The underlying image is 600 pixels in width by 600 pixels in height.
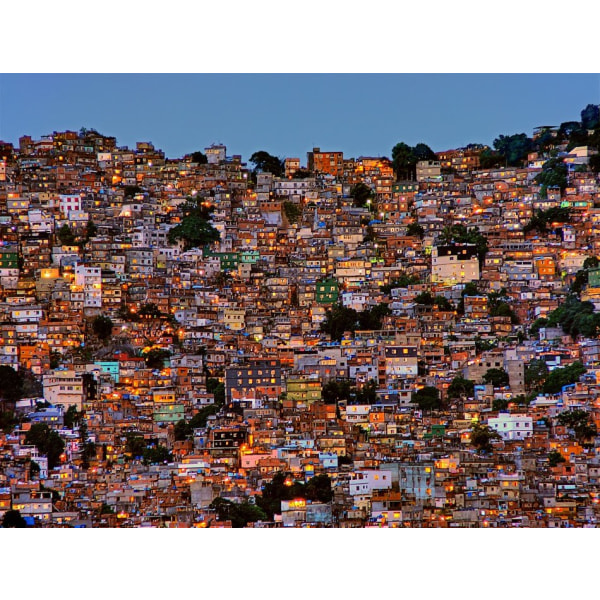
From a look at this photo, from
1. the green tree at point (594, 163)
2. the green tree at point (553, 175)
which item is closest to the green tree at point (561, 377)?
the green tree at point (553, 175)

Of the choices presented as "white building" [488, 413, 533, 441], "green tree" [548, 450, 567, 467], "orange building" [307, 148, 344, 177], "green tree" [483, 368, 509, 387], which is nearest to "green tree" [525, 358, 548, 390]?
"green tree" [483, 368, 509, 387]

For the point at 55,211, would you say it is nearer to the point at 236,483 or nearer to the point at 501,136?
the point at 501,136

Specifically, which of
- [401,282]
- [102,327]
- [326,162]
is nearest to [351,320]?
[401,282]

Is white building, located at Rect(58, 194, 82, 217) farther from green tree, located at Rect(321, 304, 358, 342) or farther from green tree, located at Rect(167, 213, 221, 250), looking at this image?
green tree, located at Rect(321, 304, 358, 342)

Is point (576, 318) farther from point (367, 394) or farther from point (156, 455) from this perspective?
point (156, 455)

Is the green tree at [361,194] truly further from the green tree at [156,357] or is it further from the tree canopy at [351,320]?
the green tree at [156,357]
